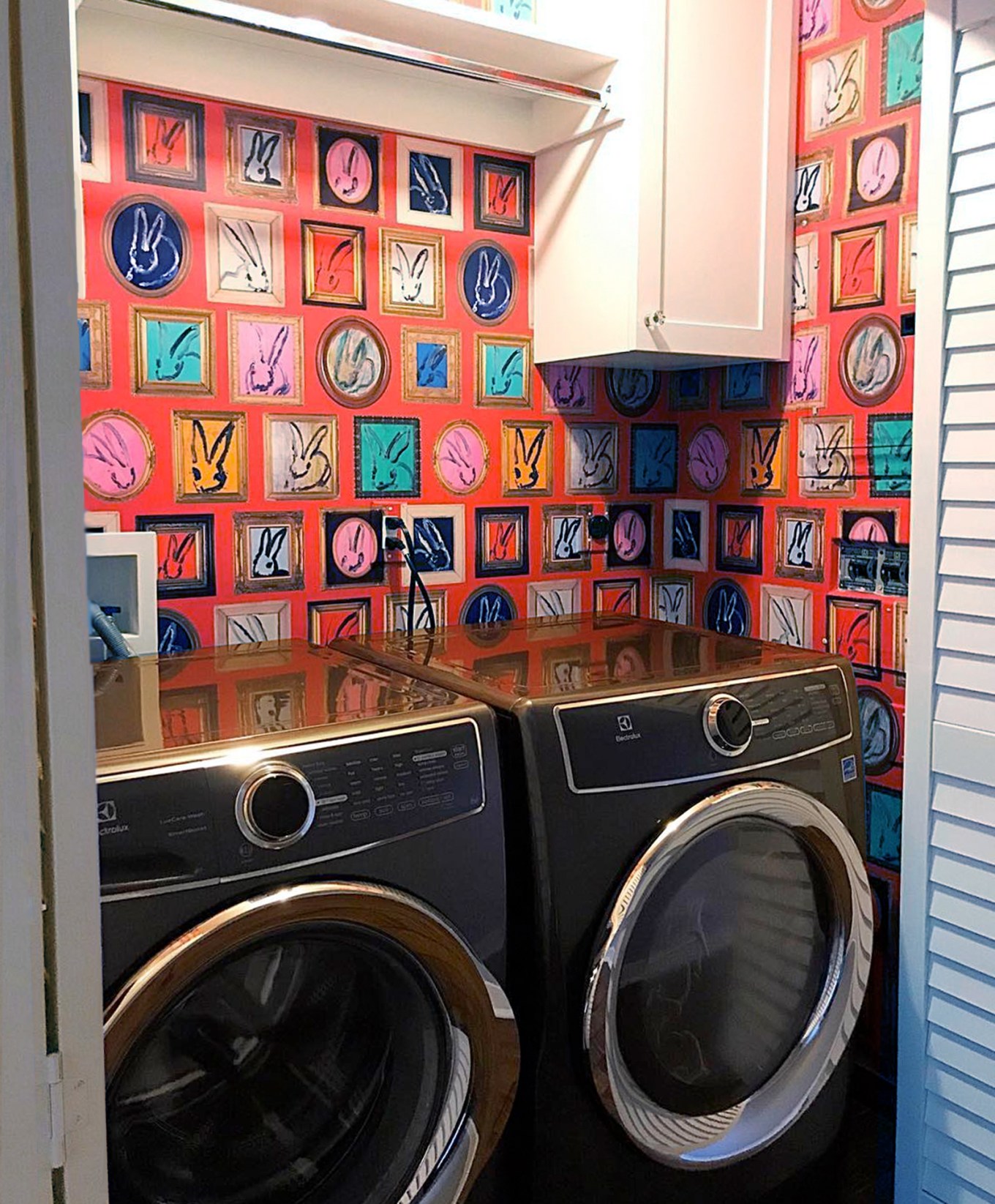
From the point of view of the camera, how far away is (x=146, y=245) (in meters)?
1.94

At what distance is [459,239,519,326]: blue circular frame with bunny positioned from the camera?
7.52 ft

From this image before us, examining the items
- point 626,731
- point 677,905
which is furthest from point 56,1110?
point 677,905

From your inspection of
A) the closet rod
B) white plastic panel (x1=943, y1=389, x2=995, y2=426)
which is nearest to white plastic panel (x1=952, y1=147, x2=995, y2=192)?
white plastic panel (x1=943, y1=389, x2=995, y2=426)

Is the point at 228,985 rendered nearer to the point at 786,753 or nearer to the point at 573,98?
the point at 786,753

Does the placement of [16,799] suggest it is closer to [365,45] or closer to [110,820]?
[110,820]

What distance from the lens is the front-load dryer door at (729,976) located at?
1619 millimetres

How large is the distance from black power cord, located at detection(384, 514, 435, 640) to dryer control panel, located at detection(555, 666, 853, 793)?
691 mm

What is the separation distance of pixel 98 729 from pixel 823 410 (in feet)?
5.18

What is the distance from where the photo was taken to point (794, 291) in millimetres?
2316

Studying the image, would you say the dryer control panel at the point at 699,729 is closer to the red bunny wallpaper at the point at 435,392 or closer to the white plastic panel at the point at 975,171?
the red bunny wallpaper at the point at 435,392

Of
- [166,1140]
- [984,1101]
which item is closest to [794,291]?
[984,1101]

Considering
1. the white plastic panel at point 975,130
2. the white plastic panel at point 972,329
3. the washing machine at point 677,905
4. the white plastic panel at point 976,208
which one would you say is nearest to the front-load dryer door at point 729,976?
the washing machine at point 677,905

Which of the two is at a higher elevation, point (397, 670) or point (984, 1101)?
point (397, 670)

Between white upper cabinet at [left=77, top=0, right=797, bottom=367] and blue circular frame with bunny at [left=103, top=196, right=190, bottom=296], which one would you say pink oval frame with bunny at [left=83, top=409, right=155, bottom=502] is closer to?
blue circular frame with bunny at [left=103, top=196, right=190, bottom=296]
